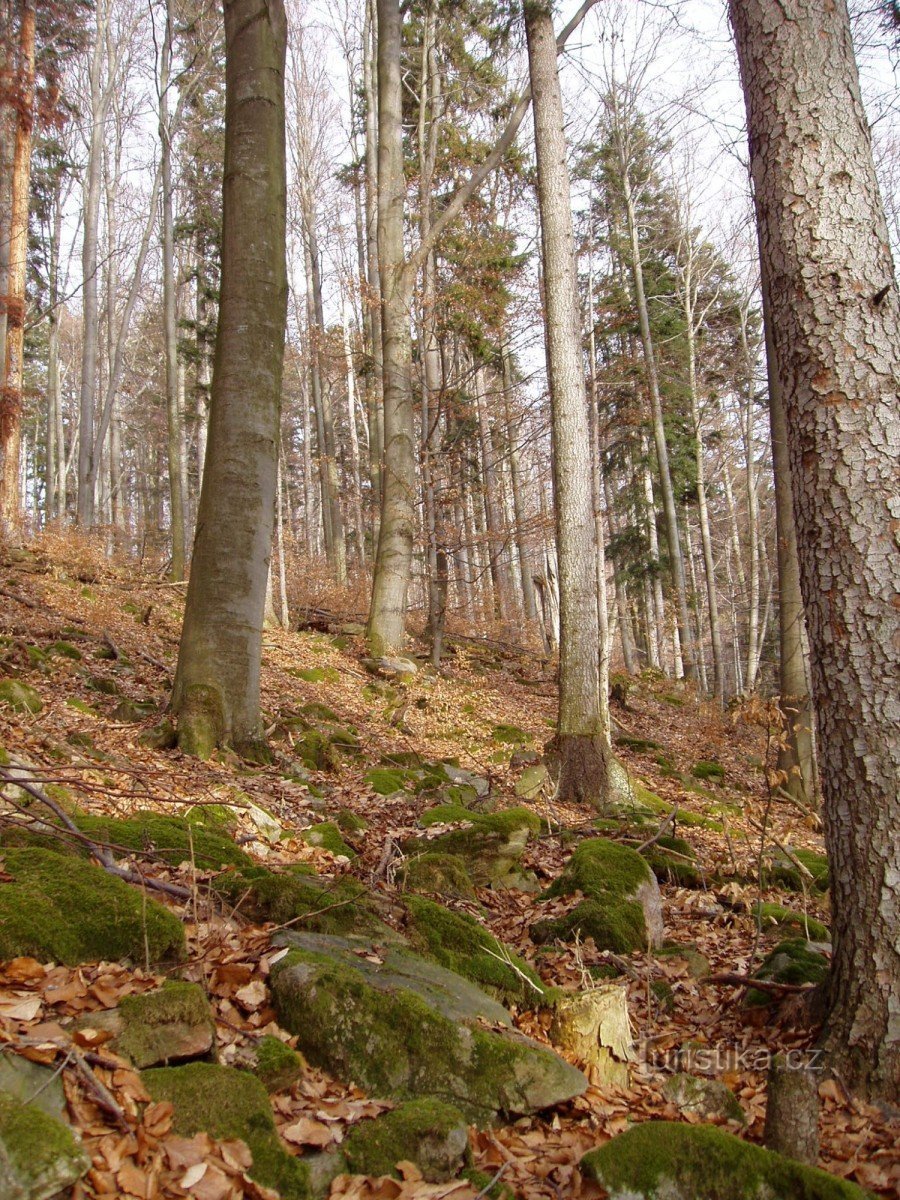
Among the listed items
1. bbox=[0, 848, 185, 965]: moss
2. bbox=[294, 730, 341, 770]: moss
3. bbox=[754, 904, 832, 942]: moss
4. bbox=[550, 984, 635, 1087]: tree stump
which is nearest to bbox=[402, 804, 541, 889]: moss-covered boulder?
bbox=[754, 904, 832, 942]: moss

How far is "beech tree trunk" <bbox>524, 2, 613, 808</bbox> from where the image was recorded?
8672mm

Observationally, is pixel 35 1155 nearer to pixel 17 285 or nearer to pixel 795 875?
pixel 795 875

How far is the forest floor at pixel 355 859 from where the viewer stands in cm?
253

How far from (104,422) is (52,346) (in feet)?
22.1

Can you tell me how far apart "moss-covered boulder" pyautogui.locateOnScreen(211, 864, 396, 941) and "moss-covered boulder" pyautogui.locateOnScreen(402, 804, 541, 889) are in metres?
1.63

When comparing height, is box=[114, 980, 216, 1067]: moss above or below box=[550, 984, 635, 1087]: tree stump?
above

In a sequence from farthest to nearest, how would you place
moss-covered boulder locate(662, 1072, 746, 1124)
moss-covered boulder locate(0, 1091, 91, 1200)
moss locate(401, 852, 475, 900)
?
moss locate(401, 852, 475, 900) < moss-covered boulder locate(662, 1072, 746, 1124) < moss-covered boulder locate(0, 1091, 91, 1200)

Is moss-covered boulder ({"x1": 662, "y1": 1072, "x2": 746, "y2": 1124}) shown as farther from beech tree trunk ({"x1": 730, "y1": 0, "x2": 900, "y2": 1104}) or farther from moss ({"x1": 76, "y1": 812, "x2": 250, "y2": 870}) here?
moss ({"x1": 76, "y1": 812, "x2": 250, "y2": 870})

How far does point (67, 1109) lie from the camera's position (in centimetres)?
209

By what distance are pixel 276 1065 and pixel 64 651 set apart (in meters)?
7.43

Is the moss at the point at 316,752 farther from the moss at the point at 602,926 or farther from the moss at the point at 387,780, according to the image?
the moss at the point at 602,926

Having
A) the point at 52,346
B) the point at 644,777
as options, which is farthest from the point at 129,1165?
the point at 52,346

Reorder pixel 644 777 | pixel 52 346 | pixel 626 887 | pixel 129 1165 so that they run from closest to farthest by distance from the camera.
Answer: pixel 129 1165 → pixel 626 887 → pixel 644 777 → pixel 52 346

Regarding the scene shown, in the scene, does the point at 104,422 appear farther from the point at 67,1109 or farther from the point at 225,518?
the point at 67,1109
